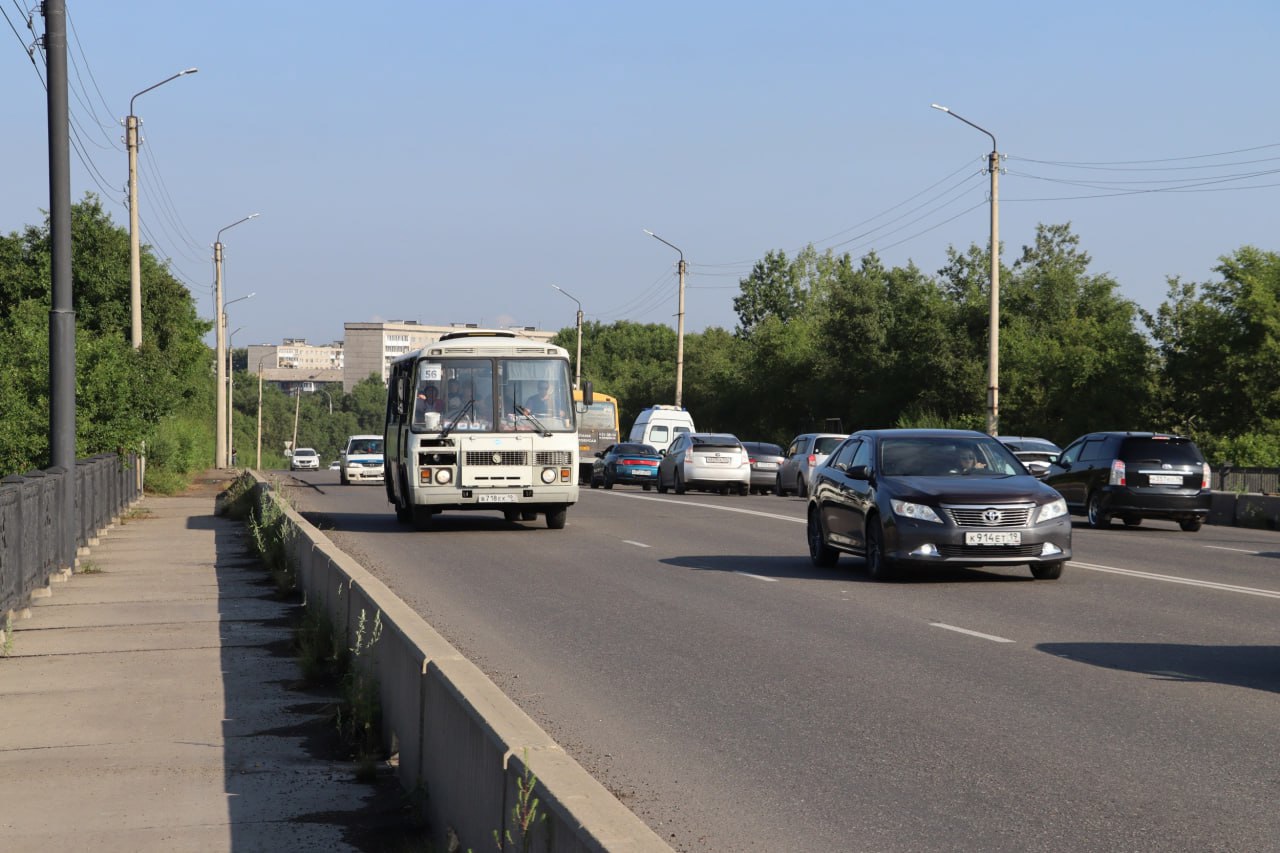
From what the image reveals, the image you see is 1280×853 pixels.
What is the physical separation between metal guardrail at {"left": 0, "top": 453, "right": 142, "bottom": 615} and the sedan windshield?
8214 mm

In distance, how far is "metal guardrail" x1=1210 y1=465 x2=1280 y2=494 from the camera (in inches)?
1423

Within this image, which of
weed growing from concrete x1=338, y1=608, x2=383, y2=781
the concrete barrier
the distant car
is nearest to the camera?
the concrete barrier

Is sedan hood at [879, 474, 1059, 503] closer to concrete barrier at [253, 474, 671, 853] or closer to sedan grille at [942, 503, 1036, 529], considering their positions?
sedan grille at [942, 503, 1036, 529]

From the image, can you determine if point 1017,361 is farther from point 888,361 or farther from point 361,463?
point 361,463

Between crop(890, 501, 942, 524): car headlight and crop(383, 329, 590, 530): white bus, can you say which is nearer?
crop(890, 501, 942, 524): car headlight

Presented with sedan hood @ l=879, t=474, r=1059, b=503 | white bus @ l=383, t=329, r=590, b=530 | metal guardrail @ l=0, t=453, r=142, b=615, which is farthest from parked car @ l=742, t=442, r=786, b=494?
sedan hood @ l=879, t=474, r=1059, b=503

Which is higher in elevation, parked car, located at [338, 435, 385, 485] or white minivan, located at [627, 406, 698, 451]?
white minivan, located at [627, 406, 698, 451]

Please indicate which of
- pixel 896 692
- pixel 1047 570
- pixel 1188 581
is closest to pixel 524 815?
pixel 896 692

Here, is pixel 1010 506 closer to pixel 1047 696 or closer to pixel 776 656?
pixel 776 656

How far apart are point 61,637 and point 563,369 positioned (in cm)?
1234

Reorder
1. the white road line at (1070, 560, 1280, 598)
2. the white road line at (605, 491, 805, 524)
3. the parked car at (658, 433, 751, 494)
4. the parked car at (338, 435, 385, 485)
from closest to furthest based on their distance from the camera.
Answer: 1. the white road line at (1070, 560, 1280, 598)
2. the white road line at (605, 491, 805, 524)
3. the parked car at (658, 433, 751, 494)
4. the parked car at (338, 435, 385, 485)

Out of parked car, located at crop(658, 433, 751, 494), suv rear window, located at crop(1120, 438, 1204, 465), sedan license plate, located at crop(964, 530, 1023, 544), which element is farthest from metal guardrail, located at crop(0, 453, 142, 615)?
parked car, located at crop(658, 433, 751, 494)

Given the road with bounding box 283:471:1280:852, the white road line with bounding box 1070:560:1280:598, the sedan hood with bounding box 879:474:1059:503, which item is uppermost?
the sedan hood with bounding box 879:474:1059:503

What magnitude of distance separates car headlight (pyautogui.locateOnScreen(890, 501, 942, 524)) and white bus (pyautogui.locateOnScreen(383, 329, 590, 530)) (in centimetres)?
854
